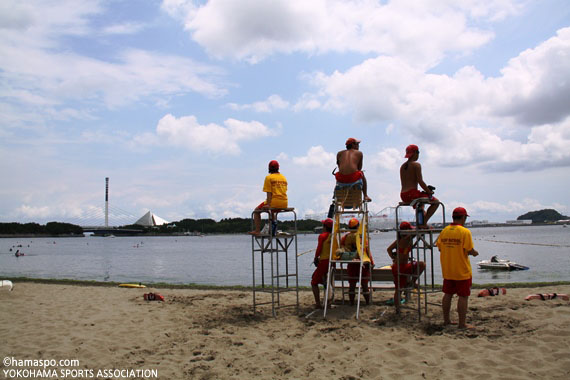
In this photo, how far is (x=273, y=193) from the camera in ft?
26.5

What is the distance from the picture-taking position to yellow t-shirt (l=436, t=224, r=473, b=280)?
255 inches

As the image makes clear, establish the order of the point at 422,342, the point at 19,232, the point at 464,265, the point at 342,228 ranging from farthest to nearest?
the point at 19,232
the point at 342,228
the point at 464,265
the point at 422,342

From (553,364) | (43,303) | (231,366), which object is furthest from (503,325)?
(43,303)

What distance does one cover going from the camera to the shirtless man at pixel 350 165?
7809 mm

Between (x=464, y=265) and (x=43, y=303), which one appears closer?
(x=464, y=265)

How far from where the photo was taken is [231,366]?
5637mm

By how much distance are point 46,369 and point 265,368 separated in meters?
2.78

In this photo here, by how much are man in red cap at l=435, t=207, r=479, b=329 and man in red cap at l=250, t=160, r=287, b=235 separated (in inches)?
113

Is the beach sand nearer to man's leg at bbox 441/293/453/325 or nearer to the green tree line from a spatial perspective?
man's leg at bbox 441/293/453/325

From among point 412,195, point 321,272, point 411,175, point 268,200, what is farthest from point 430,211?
point 268,200

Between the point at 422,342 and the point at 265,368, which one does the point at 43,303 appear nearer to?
the point at 265,368

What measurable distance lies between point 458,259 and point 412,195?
1.33m

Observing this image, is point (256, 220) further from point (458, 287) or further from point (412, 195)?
point (458, 287)

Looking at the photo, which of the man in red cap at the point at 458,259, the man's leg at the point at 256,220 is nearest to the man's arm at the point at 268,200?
the man's leg at the point at 256,220
